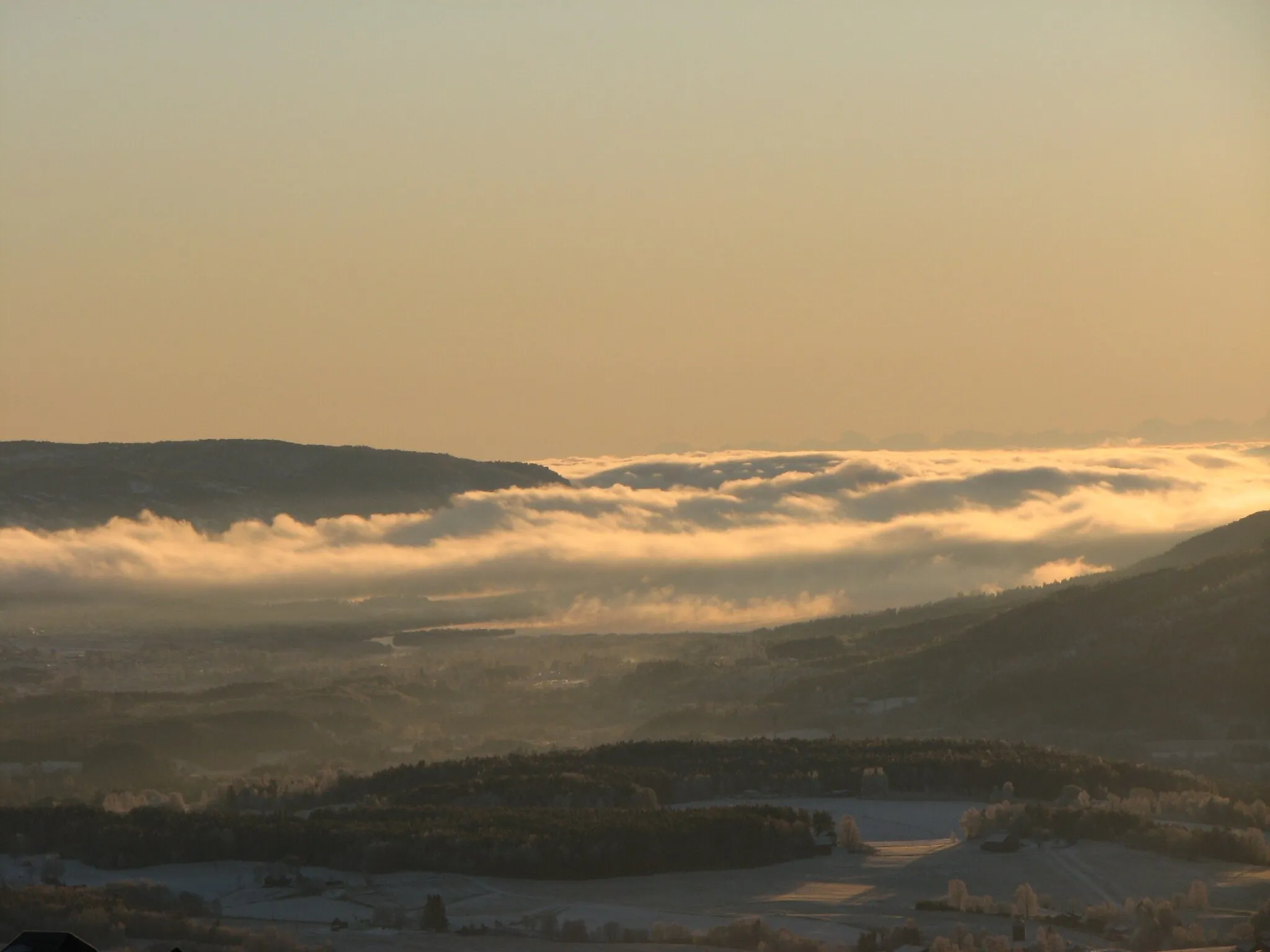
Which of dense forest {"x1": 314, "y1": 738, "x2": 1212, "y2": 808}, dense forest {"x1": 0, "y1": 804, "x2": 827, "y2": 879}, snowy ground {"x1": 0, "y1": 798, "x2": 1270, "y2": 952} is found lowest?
snowy ground {"x1": 0, "y1": 798, "x2": 1270, "y2": 952}

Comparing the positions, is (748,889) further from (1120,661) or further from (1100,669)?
(1120,661)

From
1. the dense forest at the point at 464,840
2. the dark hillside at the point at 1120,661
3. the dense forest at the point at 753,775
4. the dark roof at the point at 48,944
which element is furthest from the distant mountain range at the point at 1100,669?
the dark roof at the point at 48,944

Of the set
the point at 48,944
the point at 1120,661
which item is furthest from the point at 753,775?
the point at 48,944

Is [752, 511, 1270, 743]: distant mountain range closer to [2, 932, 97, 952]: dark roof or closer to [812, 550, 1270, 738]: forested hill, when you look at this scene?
[812, 550, 1270, 738]: forested hill

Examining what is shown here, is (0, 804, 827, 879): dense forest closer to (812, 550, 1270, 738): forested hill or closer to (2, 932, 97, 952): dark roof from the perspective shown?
(2, 932, 97, 952): dark roof

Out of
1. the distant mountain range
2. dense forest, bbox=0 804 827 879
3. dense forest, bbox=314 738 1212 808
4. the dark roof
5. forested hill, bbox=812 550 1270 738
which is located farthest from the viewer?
forested hill, bbox=812 550 1270 738

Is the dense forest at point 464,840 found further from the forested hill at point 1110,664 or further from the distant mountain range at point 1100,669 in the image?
the forested hill at point 1110,664

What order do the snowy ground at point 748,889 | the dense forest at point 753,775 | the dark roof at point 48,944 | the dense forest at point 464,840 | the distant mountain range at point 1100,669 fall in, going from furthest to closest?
the distant mountain range at point 1100,669 < the dense forest at point 753,775 < the dense forest at point 464,840 < the snowy ground at point 748,889 < the dark roof at point 48,944

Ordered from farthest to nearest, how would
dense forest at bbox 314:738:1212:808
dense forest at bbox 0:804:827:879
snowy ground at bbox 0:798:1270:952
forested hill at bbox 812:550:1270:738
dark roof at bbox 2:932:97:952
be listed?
forested hill at bbox 812:550:1270:738, dense forest at bbox 314:738:1212:808, dense forest at bbox 0:804:827:879, snowy ground at bbox 0:798:1270:952, dark roof at bbox 2:932:97:952

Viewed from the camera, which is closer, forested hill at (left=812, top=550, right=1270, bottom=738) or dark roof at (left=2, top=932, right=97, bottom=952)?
dark roof at (left=2, top=932, right=97, bottom=952)

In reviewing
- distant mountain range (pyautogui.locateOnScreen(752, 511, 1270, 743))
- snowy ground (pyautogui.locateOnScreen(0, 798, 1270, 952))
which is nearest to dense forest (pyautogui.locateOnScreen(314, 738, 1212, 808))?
snowy ground (pyautogui.locateOnScreen(0, 798, 1270, 952))

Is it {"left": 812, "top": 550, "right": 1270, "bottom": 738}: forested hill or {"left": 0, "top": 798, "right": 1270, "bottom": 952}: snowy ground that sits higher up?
{"left": 812, "top": 550, "right": 1270, "bottom": 738}: forested hill
